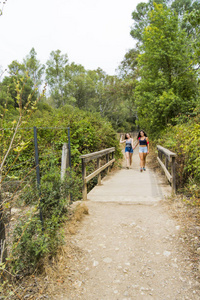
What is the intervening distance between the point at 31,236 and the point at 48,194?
3.01 feet

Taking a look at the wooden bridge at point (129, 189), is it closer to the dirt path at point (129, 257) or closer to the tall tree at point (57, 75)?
the dirt path at point (129, 257)

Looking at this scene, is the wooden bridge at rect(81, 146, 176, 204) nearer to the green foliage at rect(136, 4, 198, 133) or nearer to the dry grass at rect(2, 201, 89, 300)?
the dry grass at rect(2, 201, 89, 300)

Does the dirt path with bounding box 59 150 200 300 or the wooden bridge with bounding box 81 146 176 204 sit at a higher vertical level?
the wooden bridge with bounding box 81 146 176 204

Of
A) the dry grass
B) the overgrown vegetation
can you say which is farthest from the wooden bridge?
the dry grass

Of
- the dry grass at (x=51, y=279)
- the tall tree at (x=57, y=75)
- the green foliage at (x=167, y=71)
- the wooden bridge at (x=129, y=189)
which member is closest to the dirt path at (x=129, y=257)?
the dry grass at (x=51, y=279)

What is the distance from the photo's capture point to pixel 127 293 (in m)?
2.69

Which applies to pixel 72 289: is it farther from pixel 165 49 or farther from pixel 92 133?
pixel 165 49

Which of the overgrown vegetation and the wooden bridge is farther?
the wooden bridge

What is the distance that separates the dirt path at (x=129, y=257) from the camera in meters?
2.71

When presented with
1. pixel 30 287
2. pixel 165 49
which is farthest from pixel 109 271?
pixel 165 49

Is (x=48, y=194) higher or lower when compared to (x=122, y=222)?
higher

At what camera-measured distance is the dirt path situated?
2.71 m

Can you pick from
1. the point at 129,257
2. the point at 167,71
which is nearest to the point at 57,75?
the point at 167,71

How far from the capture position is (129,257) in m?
3.35
